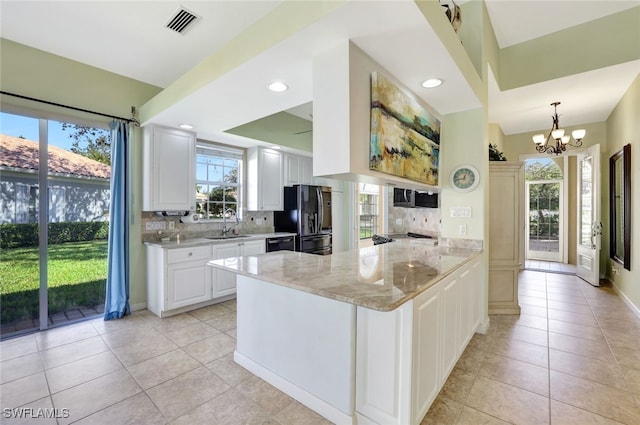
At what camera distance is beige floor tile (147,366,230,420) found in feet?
6.31

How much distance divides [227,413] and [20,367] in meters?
1.96

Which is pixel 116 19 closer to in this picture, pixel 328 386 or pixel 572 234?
pixel 328 386

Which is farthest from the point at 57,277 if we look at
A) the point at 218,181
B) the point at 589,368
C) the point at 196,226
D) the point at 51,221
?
the point at 589,368

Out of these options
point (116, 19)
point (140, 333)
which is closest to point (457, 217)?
point (140, 333)

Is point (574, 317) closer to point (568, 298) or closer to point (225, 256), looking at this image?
point (568, 298)

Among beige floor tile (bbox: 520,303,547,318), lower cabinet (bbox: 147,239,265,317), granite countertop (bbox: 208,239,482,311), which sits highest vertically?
granite countertop (bbox: 208,239,482,311)

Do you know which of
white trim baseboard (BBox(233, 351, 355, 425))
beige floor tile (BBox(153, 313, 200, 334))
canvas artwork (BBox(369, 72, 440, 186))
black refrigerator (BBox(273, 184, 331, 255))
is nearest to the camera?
A: white trim baseboard (BBox(233, 351, 355, 425))

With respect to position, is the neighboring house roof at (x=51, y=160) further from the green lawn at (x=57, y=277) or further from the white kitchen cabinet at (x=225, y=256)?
the white kitchen cabinet at (x=225, y=256)

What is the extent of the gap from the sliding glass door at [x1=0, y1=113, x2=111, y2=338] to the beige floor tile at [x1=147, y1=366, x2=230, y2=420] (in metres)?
2.11

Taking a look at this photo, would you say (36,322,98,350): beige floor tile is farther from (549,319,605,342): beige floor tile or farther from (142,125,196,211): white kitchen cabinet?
(549,319,605,342): beige floor tile

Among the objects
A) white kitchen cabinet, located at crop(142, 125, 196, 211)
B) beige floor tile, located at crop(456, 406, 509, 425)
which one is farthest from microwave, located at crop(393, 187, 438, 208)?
white kitchen cabinet, located at crop(142, 125, 196, 211)

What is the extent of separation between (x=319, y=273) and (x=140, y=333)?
2400 millimetres

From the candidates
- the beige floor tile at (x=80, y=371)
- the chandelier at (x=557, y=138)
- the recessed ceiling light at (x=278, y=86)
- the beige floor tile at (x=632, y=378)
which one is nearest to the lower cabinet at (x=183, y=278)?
the beige floor tile at (x=80, y=371)

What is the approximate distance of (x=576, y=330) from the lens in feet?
10.1
